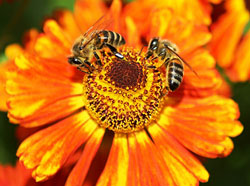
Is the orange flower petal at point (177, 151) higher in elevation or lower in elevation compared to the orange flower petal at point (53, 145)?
lower

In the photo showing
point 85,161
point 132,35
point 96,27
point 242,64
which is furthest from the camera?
point 242,64

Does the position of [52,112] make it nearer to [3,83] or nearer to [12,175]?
[3,83]

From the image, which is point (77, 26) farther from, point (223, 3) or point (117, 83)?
point (223, 3)

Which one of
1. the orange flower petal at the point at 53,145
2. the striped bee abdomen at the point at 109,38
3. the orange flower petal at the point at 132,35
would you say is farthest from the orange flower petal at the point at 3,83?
the orange flower petal at the point at 132,35

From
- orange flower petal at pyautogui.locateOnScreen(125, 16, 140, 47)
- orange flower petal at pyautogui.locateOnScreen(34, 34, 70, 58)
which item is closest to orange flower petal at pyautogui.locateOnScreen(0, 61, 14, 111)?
orange flower petal at pyautogui.locateOnScreen(34, 34, 70, 58)

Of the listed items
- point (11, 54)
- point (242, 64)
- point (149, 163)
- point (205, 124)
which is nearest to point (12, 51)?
point (11, 54)

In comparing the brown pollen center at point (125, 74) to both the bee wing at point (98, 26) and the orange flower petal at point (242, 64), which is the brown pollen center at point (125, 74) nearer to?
the bee wing at point (98, 26)

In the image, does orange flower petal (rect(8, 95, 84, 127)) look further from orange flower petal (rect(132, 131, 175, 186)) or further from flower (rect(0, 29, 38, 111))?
orange flower petal (rect(132, 131, 175, 186))
